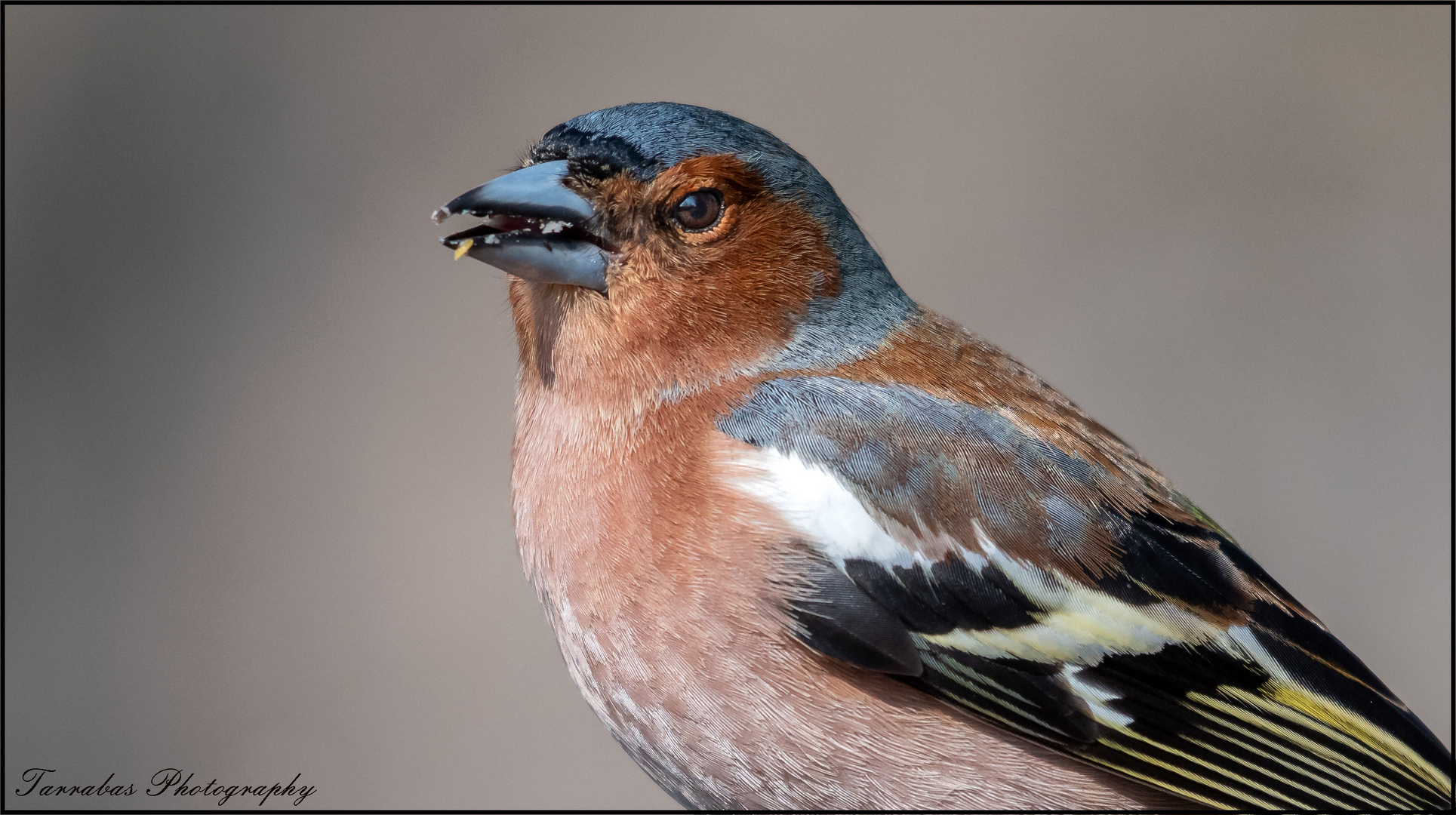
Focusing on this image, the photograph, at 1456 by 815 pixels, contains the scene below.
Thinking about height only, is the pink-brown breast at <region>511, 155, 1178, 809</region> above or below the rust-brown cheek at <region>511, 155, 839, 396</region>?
below

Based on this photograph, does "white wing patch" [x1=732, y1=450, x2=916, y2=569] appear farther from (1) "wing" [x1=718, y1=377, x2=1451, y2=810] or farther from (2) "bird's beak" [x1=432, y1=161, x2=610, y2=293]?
(2) "bird's beak" [x1=432, y1=161, x2=610, y2=293]

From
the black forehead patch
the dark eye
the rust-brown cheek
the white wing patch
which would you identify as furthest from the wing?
the black forehead patch

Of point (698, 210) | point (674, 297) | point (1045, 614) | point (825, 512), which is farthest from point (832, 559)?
point (698, 210)

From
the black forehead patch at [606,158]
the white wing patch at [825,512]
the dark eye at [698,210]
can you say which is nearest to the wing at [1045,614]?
the white wing patch at [825,512]

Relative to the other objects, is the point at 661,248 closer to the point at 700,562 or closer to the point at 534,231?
the point at 534,231

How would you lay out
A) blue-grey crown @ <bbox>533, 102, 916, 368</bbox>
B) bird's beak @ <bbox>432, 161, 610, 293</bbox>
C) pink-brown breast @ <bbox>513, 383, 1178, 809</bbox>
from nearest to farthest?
pink-brown breast @ <bbox>513, 383, 1178, 809</bbox> < bird's beak @ <bbox>432, 161, 610, 293</bbox> < blue-grey crown @ <bbox>533, 102, 916, 368</bbox>

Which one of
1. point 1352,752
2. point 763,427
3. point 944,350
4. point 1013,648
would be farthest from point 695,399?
point 1352,752

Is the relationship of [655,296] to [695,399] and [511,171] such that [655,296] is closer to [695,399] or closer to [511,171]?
[695,399]
